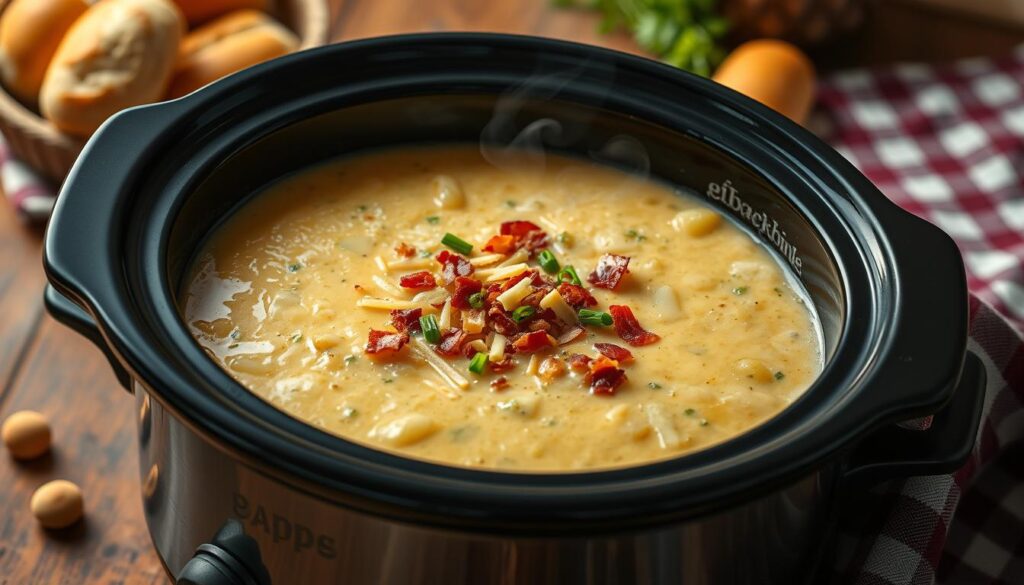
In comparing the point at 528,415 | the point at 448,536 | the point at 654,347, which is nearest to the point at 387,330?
the point at 528,415

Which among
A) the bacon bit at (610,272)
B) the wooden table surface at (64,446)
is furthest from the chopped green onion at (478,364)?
the wooden table surface at (64,446)

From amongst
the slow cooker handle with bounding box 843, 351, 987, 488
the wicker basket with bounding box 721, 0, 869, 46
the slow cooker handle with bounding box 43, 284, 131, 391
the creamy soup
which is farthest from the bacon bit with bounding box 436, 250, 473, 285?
the wicker basket with bounding box 721, 0, 869, 46

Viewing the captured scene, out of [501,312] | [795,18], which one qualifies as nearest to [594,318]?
[501,312]

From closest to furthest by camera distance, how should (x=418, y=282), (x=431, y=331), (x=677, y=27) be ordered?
(x=431, y=331)
(x=418, y=282)
(x=677, y=27)

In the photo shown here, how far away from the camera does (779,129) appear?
192 cm

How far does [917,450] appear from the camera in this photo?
1.59 m

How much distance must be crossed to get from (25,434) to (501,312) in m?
0.92

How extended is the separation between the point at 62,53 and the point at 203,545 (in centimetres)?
154

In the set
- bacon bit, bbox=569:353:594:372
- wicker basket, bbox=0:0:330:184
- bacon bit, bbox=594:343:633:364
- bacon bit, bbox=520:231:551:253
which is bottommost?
wicker basket, bbox=0:0:330:184

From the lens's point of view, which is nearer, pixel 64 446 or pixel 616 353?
pixel 616 353

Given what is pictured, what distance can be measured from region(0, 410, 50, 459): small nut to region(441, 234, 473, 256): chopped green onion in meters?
0.80

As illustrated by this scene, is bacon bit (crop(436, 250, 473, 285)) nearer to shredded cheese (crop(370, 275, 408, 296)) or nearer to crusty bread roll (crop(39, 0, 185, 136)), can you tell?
shredded cheese (crop(370, 275, 408, 296))

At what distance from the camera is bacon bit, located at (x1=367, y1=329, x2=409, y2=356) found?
5.78 feet

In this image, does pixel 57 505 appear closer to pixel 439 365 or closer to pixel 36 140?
pixel 439 365
